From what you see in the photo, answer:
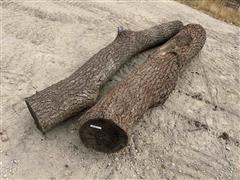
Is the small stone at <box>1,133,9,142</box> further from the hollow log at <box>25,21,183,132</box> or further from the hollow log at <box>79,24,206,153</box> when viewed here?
the hollow log at <box>79,24,206,153</box>

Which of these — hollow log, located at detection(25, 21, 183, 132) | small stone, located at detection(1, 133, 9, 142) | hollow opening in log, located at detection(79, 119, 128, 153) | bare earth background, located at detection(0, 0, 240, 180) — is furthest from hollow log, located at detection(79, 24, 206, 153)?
small stone, located at detection(1, 133, 9, 142)

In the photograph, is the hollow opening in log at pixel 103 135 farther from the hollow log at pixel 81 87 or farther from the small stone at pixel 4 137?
the small stone at pixel 4 137

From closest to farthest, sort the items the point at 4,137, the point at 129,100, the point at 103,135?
the point at 103,135
the point at 129,100
the point at 4,137

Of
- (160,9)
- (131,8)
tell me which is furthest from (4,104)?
(160,9)

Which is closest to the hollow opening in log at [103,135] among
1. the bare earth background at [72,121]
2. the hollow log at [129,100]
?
the hollow log at [129,100]

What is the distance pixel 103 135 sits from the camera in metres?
5.18

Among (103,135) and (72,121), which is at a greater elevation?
(103,135)

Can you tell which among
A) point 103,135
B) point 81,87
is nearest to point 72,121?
point 81,87

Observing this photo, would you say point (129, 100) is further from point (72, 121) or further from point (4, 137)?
point (4, 137)

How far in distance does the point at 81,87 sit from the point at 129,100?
3.13ft

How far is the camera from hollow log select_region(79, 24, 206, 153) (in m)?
5.09

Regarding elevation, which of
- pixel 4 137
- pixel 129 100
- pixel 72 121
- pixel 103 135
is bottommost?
pixel 4 137

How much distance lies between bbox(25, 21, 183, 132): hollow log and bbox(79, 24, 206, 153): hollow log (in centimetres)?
47

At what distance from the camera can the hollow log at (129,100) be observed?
16.7 feet
